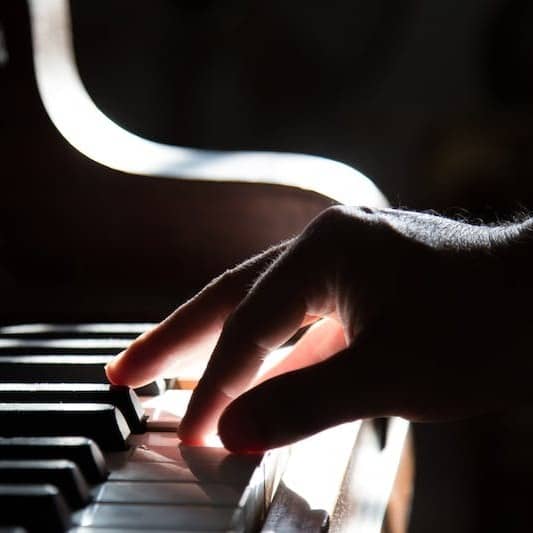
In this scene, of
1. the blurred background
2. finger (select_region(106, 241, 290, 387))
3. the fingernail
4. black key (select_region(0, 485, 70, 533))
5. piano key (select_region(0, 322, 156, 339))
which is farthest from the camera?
the blurred background

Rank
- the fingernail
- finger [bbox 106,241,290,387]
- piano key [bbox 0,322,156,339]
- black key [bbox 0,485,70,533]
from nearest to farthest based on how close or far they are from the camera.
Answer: black key [bbox 0,485,70,533] < the fingernail < finger [bbox 106,241,290,387] < piano key [bbox 0,322,156,339]

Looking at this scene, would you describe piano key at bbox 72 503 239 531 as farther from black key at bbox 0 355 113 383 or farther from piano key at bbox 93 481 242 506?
black key at bbox 0 355 113 383

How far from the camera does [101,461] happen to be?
27.2 inches

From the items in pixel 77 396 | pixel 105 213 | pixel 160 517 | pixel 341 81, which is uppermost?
pixel 341 81

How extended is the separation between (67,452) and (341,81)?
3808 mm

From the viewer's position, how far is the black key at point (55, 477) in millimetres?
635

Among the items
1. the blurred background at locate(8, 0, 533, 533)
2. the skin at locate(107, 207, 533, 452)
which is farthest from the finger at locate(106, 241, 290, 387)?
the blurred background at locate(8, 0, 533, 533)

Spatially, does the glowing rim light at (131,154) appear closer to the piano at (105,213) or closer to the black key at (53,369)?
the piano at (105,213)

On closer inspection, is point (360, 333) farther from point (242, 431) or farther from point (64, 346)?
point (64, 346)

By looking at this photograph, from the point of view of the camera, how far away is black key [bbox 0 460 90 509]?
63cm

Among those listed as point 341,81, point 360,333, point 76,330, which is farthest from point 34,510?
point 341,81

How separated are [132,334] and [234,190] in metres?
0.21

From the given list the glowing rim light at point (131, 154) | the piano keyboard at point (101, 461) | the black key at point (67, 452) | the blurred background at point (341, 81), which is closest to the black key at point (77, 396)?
the piano keyboard at point (101, 461)

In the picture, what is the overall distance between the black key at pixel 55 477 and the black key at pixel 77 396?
17 cm
